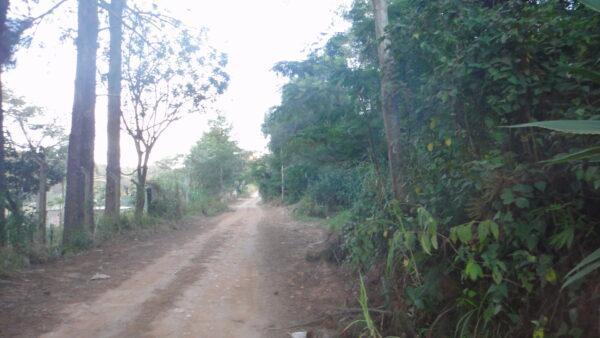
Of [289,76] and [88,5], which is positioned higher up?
[88,5]

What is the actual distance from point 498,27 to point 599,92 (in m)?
1.05

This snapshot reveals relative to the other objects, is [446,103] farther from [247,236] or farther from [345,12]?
[247,236]

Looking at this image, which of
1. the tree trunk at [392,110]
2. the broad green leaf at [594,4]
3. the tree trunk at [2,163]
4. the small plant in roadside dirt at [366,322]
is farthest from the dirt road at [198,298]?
the broad green leaf at [594,4]

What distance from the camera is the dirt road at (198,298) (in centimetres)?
Answer: 538

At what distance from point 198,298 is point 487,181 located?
14.8 feet

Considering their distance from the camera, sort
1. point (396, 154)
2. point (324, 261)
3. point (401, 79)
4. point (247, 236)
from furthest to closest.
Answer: point (247, 236), point (324, 261), point (396, 154), point (401, 79)

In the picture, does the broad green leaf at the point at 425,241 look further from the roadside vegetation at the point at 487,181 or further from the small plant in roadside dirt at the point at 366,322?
the small plant in roadside dirt at the point at 366,322

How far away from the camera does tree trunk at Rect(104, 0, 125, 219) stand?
15133 mm

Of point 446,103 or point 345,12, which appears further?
point 345,12

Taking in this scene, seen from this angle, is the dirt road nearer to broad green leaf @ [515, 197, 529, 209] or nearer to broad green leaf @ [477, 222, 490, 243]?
broad green leaf @ [477, 222, 490, 243]

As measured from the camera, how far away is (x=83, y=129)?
12.1 meters

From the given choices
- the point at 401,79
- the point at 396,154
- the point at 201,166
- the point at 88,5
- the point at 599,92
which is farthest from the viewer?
the point at 201,166

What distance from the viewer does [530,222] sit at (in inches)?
140

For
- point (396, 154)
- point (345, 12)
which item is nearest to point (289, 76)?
point (345, 12)
